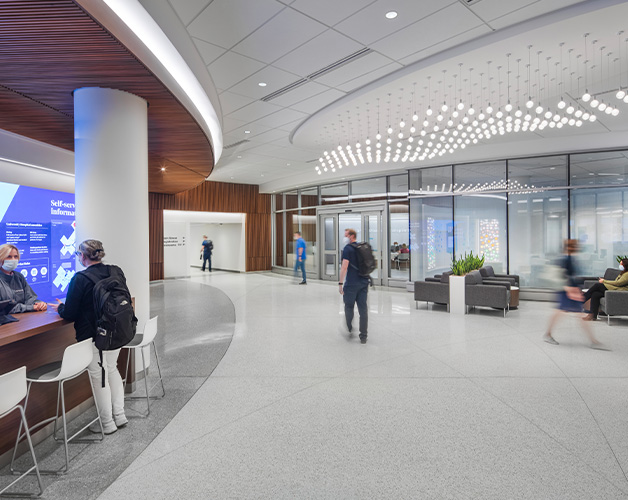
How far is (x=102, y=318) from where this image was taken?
3.04 metres

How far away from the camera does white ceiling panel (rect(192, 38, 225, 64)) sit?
4.83 meters

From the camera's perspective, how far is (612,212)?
9.16 metres

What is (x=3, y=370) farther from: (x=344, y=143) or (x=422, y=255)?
(x=422, y=255)

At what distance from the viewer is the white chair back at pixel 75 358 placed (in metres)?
2.72

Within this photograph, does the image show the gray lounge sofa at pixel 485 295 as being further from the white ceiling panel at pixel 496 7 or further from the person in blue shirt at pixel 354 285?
the white ceiling panel at pixel 496 7

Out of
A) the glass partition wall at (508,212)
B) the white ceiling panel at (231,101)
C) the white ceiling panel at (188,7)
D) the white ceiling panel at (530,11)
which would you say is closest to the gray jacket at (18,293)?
the white ceiling panel at (188,7)

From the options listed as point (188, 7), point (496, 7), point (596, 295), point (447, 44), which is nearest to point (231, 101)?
point (188, 7)

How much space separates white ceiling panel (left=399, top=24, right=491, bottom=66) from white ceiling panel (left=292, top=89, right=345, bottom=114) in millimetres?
1495

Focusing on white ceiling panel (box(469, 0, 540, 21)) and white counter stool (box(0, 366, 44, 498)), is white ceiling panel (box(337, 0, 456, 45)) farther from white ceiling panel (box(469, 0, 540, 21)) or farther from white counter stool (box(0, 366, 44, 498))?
white counter stool (box(0, 366, 44, 498))

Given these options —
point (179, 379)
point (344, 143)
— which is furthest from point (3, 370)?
point (344, 143)

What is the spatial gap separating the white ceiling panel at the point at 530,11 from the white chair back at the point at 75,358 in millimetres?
5410

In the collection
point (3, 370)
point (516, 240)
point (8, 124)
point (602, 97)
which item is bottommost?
point (3, 370)

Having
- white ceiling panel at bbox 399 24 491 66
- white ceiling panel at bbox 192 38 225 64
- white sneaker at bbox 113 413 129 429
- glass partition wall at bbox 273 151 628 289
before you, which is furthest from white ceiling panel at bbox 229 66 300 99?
glass partition wall at bbox 273 151 628 289

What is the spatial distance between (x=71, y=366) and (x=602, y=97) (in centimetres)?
868
